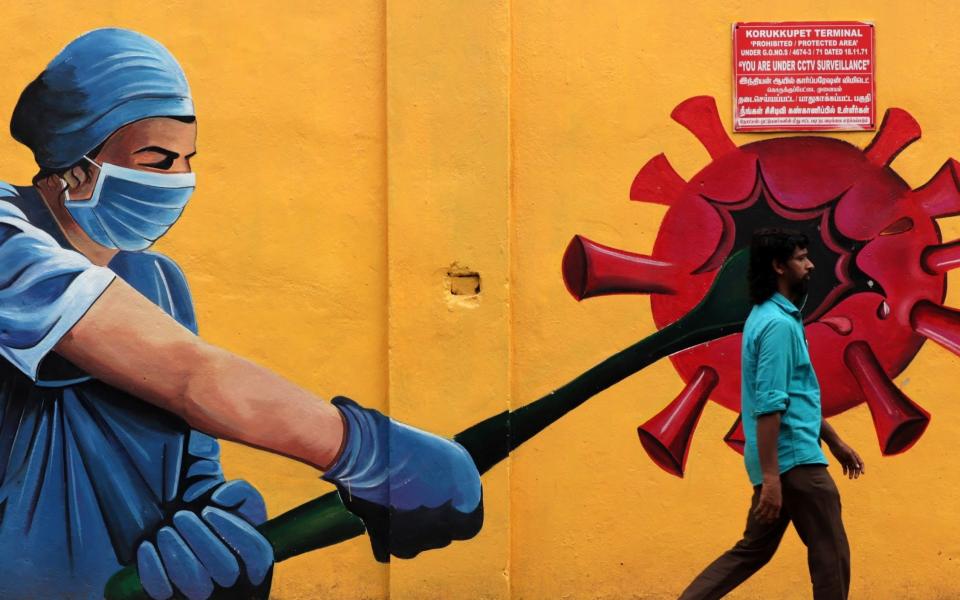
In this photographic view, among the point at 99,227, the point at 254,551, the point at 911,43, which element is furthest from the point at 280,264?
the point at 911,43

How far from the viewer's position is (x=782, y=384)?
12.6 ft

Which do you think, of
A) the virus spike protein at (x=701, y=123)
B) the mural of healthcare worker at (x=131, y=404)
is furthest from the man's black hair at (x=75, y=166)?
the virus spike protein at (x=701, y=123)

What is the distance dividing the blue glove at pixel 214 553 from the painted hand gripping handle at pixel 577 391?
0.07 metres

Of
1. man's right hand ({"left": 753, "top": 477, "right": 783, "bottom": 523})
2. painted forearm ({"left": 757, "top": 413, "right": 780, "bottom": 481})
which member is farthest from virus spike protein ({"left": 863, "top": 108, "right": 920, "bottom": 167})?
man's right hand ({"left": 753, "top": 477, "right": 783, "bottom": 523})

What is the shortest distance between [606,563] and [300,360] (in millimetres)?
1597

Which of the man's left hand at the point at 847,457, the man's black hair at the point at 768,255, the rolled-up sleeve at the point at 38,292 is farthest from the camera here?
the rolled-up sleeve at the point at 38,292

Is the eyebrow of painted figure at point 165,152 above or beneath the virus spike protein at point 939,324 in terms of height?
above

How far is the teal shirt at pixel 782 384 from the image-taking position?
384 cm

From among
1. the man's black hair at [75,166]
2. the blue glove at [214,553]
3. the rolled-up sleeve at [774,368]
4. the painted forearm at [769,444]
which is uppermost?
the man's black hair at [75,166]

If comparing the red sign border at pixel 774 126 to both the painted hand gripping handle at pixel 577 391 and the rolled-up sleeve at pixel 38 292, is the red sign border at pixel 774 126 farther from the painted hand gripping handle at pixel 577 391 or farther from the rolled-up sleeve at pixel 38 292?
the rolled-up sleeve at pixel 38 292

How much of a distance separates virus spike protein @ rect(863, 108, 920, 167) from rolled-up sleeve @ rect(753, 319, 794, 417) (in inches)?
59.5

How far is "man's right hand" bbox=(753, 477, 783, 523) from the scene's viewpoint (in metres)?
3.82

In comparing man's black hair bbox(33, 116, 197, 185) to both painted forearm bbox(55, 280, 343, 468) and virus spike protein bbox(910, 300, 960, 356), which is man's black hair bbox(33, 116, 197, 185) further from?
virus spike protein bbox(910, 300, 960, 356)

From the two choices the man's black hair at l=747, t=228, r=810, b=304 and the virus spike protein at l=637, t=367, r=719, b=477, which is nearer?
the man's black hair at l=747, t=228, r=810, b=304
